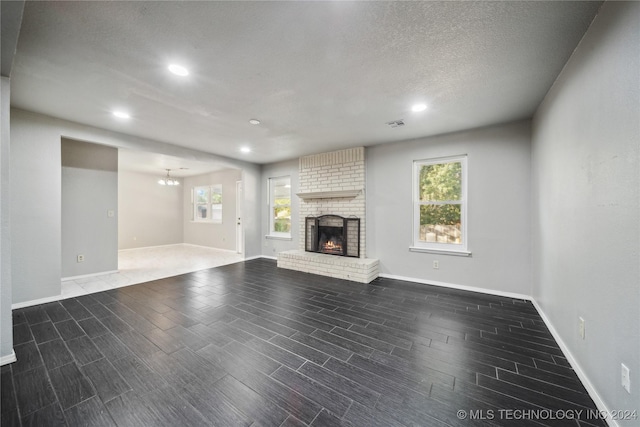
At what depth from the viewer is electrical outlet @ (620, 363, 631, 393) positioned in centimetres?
125

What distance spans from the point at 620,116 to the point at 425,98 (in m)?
1.64

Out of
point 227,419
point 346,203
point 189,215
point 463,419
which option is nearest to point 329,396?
point 227,419

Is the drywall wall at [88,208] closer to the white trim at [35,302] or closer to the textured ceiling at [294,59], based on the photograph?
the white trim at [35,302]

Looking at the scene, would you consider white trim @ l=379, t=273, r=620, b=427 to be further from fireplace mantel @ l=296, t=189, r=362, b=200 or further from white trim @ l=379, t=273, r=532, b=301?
fireplace mantel @ l=296, t=189, r=362, b=200

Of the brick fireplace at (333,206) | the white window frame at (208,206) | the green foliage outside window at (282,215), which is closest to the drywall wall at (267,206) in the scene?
the green foliage outside window at (282,215)

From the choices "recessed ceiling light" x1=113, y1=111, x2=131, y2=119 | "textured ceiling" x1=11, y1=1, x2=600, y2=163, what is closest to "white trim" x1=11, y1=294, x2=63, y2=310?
"textured ceiling" x1=11, y1=1, x2=600, y2=163

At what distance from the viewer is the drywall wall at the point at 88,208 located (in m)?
4.07

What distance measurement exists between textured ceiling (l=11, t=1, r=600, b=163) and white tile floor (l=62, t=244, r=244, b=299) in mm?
2549

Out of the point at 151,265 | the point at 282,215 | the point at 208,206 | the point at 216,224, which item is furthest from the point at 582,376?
the point at 208,206

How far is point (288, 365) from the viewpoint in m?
1.93

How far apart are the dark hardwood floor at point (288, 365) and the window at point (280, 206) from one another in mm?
3055

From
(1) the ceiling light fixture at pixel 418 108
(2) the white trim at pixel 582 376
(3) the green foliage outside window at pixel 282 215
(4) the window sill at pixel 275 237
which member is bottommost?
(2) the white trim at pixel 582 376

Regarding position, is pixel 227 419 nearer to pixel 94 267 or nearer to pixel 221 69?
pixel 221 69

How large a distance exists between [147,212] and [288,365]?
818 cm
